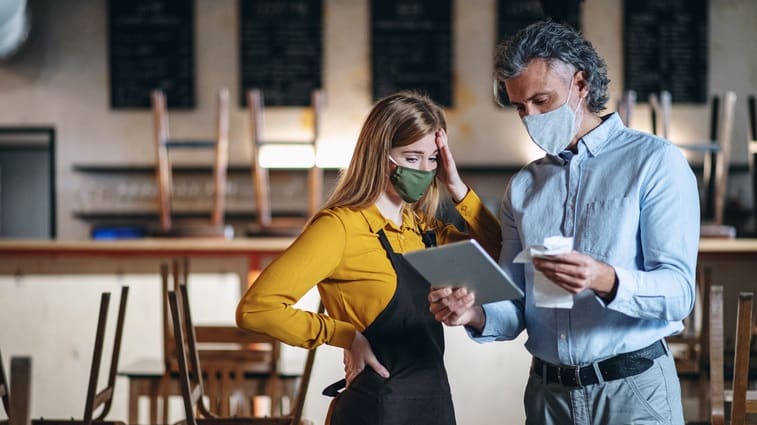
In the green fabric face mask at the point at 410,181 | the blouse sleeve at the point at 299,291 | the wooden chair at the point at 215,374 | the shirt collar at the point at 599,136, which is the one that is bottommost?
the wooden chair at the point at 215,374

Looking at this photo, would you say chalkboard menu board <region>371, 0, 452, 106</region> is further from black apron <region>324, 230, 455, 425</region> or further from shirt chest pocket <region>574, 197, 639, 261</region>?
shirt chest pocket <region>574, 197, 639, 261</region>

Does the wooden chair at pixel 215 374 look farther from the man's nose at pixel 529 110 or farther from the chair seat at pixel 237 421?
the man's nose at pixel 529 110

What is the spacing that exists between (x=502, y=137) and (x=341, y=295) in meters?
4.88

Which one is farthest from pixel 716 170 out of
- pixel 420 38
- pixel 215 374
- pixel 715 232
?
pixel 215 374

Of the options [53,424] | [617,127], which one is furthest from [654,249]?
[53,424]

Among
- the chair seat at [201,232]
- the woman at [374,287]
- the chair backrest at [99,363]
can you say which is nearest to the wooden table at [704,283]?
the woman at [374,287]

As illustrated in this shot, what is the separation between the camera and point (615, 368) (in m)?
1.56

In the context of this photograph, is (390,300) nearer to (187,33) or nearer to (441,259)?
(441,259)

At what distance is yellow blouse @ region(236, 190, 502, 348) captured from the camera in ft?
5.69

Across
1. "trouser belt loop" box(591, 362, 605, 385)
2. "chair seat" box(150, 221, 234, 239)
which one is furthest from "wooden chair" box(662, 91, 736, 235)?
"trouser belt loop" box(591, 362, 605, 385)

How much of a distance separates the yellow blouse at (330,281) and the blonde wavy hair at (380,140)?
0.11 feet

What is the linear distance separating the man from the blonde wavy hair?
195 mm

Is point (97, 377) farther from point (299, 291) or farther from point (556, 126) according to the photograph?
point (556, 126)

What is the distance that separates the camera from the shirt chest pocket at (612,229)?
1.56m
